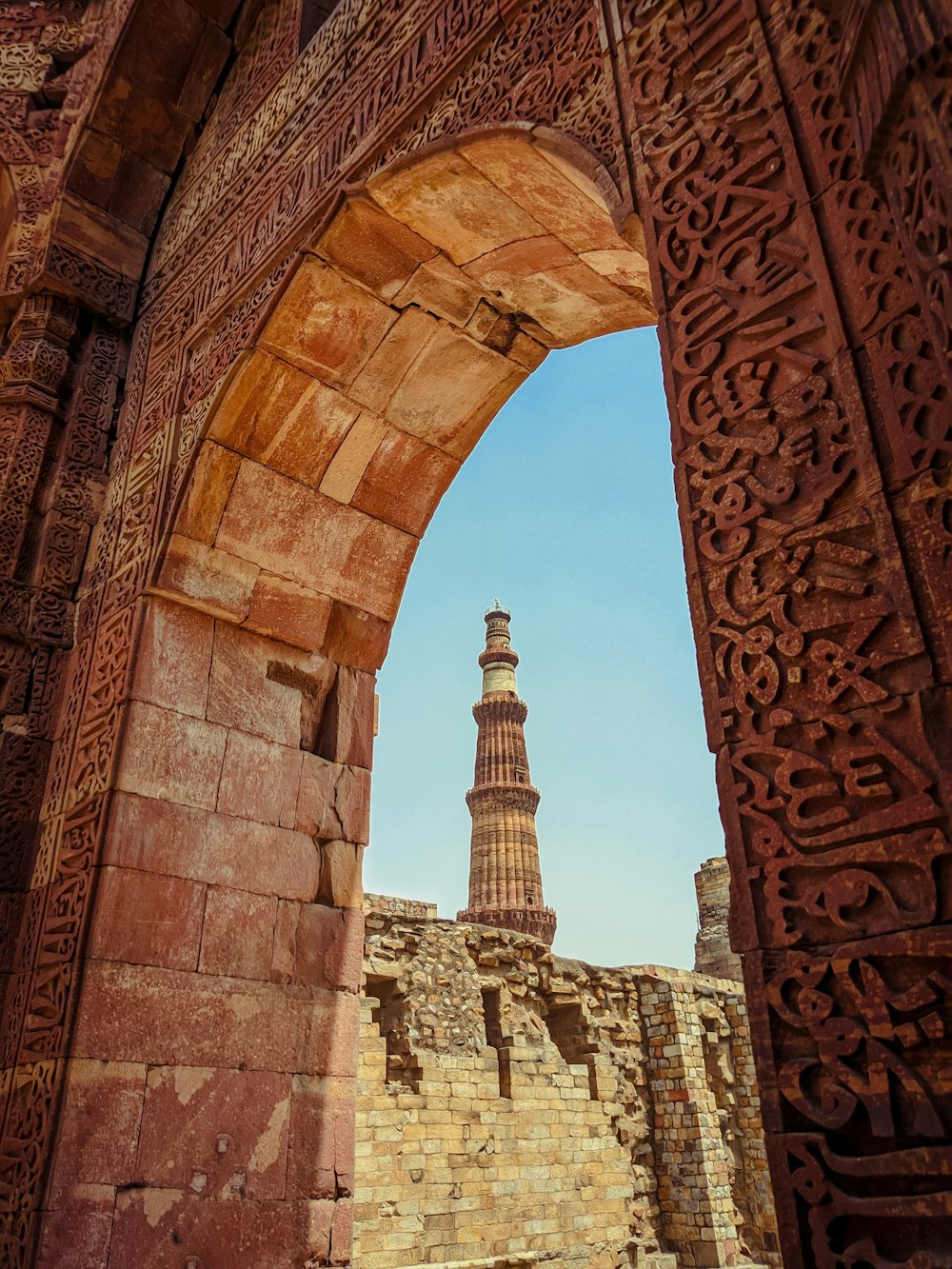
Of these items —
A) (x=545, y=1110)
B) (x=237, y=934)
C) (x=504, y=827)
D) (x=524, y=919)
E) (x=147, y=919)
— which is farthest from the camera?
(x=504, y=827)

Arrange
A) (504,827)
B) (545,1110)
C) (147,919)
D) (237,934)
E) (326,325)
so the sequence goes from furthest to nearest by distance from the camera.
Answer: (504,827)
(545,1110)
(326,325)
(237,934)
(147,919)

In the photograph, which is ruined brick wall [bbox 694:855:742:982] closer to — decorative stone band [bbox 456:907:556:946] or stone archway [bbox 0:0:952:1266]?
decorative stone band [bbox 456:907:556:946]

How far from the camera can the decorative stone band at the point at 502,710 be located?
68.3 feet

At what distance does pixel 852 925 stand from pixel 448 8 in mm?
3523

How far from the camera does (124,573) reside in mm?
4160

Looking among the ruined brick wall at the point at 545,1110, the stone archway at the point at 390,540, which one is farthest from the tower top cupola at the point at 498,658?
the stone archway at the point at 390,540

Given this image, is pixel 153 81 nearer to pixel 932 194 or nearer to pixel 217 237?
pixel 217 237

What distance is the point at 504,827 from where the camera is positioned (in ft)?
61.0

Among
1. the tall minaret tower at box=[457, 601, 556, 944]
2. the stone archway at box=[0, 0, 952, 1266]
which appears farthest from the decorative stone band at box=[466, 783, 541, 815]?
the stone archway at box=[0, 0, 952, 1266]

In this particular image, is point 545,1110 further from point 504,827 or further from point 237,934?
point 504,827

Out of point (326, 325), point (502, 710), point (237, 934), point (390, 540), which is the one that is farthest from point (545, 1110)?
point (502, 710)

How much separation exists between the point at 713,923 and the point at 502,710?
20.3 feet

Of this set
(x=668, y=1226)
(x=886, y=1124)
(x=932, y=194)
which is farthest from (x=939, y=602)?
(x=668, y=1226)

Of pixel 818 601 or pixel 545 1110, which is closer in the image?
pixel 818 601
